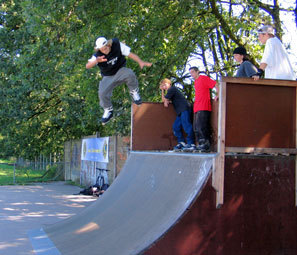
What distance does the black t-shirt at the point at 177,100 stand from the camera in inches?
307

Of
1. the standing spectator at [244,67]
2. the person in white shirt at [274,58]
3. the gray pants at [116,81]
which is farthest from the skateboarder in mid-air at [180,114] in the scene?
the person in white shirt at [274,58]

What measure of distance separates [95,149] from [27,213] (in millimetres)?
6765

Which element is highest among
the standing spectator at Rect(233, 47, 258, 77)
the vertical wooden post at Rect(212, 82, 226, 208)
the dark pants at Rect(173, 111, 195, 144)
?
the standing spectator at Rect(233, 47, 258, 77)

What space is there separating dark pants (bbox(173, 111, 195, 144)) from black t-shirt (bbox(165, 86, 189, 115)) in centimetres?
12

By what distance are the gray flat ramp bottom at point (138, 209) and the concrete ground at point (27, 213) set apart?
56 centimetres

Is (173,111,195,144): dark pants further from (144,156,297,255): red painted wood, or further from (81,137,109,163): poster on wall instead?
(81,137,109,163): poster on wall

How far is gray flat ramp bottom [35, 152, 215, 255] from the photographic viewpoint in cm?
513

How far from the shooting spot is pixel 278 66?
5.80 meters

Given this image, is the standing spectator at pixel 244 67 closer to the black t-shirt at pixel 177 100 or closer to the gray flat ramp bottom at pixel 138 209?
the black t-shirt at pixel 177 100

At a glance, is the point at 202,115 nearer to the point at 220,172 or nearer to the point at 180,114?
the point at 180,114

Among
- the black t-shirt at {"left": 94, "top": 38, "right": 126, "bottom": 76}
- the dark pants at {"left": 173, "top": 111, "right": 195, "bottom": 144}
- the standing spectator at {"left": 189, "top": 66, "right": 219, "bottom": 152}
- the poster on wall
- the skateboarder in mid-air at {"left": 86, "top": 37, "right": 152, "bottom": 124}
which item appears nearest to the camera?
the skateboarder in mid-air at {"left": 86, "top": 37, "right": 152, "bottom": 124}

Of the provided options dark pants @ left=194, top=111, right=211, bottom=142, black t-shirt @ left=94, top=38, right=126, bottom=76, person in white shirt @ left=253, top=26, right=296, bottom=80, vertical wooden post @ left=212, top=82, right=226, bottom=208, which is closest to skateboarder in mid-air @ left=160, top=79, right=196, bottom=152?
dark pants @ left=194, top=111, right=211, bottom=142

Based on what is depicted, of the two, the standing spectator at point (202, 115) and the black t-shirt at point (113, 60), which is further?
the standing spectator at point (202, 115)

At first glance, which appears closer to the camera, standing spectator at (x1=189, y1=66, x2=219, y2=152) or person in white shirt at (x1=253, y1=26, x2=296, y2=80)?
person in white shirt at (x1=253, y1=26, x2=296, y2=80)
